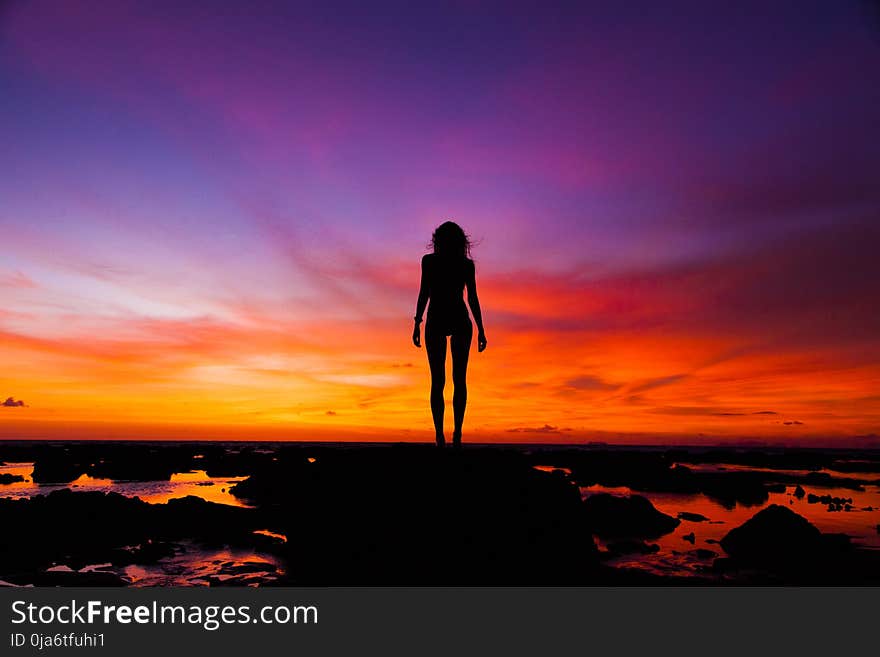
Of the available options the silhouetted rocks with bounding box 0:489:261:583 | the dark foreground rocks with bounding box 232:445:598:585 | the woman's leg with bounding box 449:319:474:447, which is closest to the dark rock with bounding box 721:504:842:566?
the dark foreground rocks with bounding box 232:445:598:585

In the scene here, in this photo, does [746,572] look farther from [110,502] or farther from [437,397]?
[110,502]

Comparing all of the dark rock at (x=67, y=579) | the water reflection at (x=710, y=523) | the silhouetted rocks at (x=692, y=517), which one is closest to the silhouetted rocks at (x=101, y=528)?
the dark rock at (x=67, y=579)

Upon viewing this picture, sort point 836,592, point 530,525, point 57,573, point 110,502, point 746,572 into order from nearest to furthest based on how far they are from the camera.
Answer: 1. point 836,592
2. point 530,525
3. point 57,573
4. point 746,572
5. point 110,502

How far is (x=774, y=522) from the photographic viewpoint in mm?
15555

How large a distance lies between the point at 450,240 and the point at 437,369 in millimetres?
2591

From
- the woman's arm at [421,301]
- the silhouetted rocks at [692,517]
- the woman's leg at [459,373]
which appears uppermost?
the woman's arm at [421,301]

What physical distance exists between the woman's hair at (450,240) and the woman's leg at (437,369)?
1548mm

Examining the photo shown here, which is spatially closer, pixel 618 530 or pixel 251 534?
pixel 251 534

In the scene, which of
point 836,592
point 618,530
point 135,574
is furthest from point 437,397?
point 618,530

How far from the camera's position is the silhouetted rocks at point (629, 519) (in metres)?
18.5

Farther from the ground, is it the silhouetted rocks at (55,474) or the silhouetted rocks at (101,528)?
the silhouetted rocks at (101,528)

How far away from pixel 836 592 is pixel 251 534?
14211 millimetres

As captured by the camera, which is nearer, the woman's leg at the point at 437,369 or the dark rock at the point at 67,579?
the dark rock at the point at 67,579

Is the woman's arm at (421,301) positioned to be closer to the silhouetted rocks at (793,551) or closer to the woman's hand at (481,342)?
the woman's hand at (481,342)
